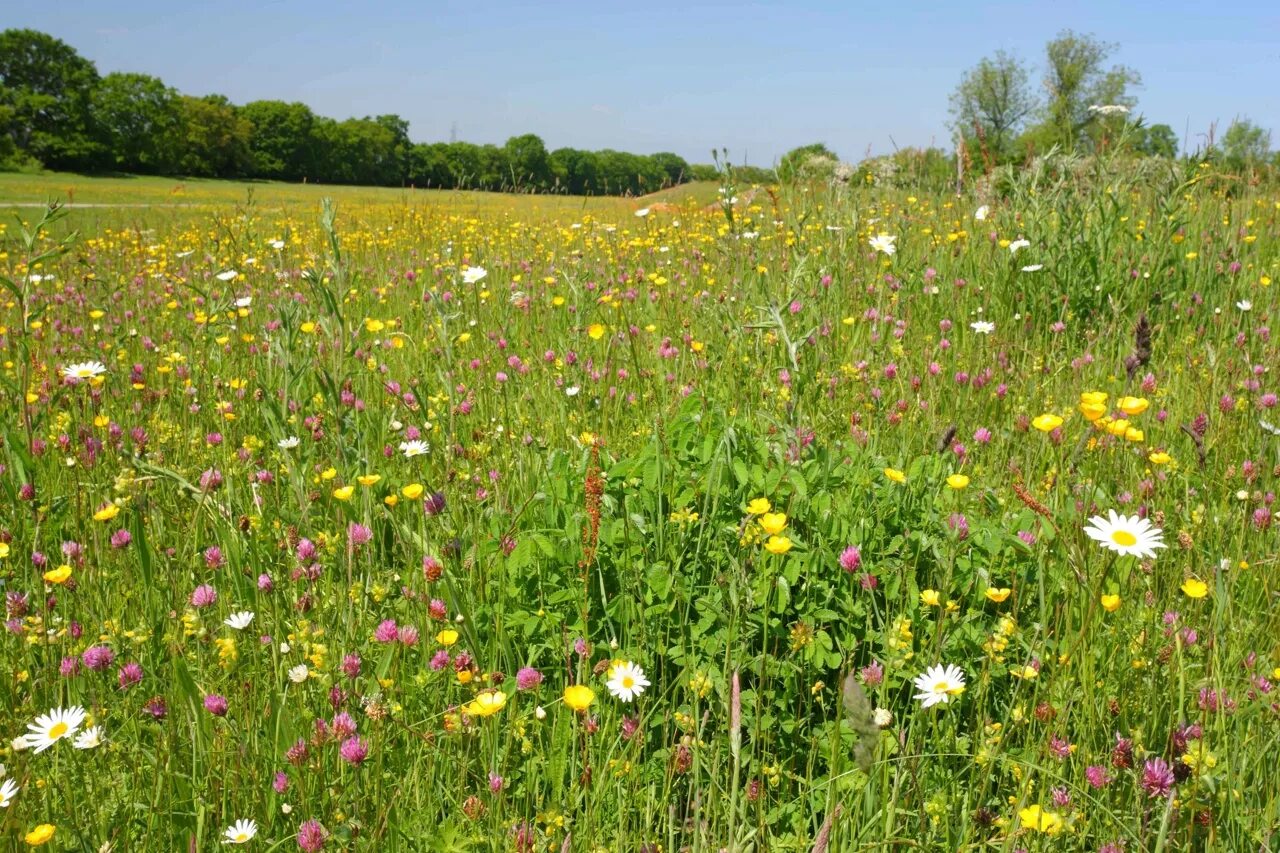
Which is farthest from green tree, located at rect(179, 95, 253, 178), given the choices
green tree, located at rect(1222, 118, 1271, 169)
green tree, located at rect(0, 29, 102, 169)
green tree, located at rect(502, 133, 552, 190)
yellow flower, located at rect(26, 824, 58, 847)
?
yellow flower, located at rect(26, 824, 58, 847)

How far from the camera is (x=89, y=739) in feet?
4.64

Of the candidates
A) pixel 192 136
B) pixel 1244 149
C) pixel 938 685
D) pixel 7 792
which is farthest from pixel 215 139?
pixel 938 685

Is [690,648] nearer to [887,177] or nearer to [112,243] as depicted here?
[887,177]

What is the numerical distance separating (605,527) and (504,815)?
0.65 meters

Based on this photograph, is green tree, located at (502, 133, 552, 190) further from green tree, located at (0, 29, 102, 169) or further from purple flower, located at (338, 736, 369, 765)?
purple flower, located at (338, 736, 369, 765)

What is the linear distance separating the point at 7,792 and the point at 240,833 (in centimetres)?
38

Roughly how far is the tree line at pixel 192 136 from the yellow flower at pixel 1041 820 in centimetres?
4158

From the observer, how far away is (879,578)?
5.98 ft

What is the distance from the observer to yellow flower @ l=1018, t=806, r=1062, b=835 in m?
1.22

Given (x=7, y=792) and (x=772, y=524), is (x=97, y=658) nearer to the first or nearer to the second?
(x=7, y=792)

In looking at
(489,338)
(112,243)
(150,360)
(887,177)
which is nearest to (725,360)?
(489,338)

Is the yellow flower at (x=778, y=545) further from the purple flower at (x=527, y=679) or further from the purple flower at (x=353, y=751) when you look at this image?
the purple flower at (x=353, y=751)

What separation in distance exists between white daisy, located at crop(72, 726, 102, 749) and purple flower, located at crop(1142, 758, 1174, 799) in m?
1.71

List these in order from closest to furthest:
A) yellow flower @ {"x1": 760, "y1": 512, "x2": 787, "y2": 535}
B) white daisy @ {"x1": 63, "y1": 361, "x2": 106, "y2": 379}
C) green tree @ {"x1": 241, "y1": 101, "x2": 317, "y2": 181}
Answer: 1. yellow flower @ {"x1": 760, "y1": 512, "x2": 787, "y2": 535}
2. white daisy @ {"x1": 63, "y1": 361, "x2": 106, "y2": 379}
3. green tree @ {"x1": 241, "y1": 101, "x2": 317, "y2": 181}
